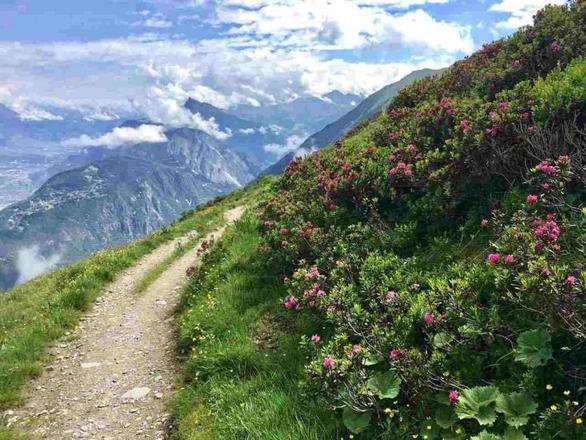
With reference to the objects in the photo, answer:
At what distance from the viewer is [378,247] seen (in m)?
8.91

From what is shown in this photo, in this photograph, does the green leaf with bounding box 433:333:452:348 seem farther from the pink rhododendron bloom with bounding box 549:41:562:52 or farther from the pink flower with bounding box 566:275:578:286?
the pink rhododendron bloom with bounding box 549:41:562:52

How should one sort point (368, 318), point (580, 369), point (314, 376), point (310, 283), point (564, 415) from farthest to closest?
point (310, 283) → point (368, 318) → point (314, 376) → point (580, 369) → point (564, 415)

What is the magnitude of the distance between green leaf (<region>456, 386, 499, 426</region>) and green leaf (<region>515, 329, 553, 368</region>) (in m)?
0.45

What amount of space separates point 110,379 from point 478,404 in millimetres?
8339

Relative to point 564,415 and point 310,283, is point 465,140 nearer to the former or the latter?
point 310,283

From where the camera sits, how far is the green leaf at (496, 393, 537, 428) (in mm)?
4320

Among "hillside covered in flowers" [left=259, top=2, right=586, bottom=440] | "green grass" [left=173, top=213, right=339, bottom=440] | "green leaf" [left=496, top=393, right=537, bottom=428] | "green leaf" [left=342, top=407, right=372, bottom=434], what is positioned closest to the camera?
"green leaf" [left=496, top=393, right=537, bottom=428]

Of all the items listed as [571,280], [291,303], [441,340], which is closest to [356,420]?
[441,340]

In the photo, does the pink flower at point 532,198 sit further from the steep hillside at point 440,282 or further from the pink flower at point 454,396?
the pink flower at point 454,396

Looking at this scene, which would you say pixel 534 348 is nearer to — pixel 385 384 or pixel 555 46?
pixel 385 384

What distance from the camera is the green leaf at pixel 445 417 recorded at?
4.75 m

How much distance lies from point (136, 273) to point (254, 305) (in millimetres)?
10188

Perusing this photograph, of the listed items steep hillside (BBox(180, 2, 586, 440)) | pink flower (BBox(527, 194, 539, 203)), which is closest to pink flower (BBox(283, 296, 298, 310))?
steep hillside (BBox(180, 2, 586, 440))

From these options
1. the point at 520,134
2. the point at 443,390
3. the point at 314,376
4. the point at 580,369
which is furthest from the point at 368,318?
the point at 520,134
